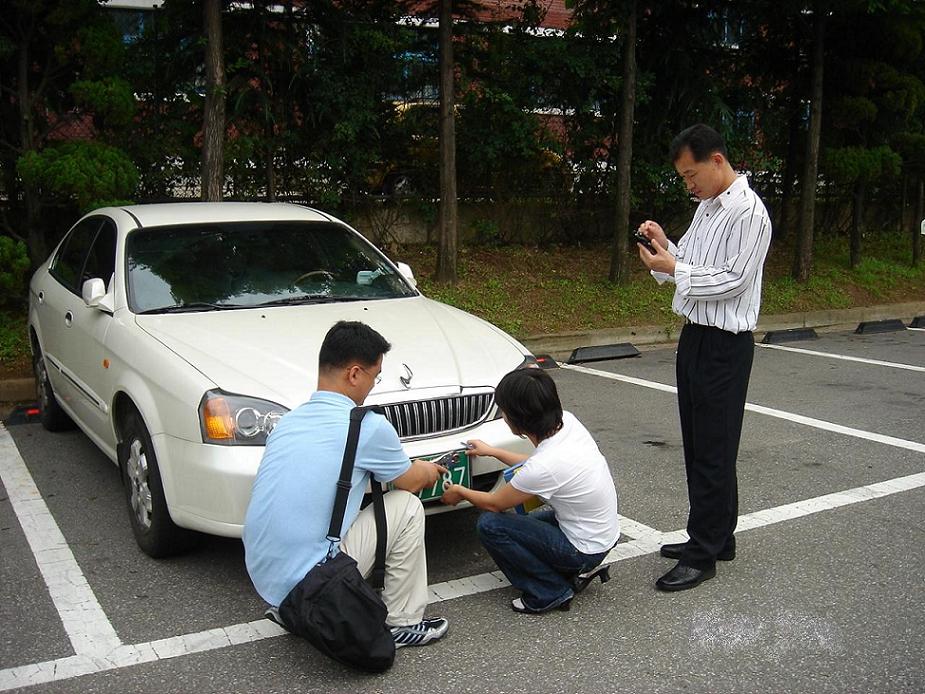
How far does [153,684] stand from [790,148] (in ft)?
43.2

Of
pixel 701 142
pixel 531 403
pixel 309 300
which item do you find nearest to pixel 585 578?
pixel 531 403

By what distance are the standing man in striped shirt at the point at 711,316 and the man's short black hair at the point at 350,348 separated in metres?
1.16

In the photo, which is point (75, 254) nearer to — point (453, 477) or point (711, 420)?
point (453, 477)

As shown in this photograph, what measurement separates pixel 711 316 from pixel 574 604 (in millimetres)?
1274

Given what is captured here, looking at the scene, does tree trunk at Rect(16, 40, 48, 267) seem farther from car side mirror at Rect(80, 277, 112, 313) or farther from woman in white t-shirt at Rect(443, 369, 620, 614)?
woman in white t-shirt at Rect(443, 369, 620, 614)

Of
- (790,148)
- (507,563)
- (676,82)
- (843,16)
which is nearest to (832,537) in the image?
(507,563)

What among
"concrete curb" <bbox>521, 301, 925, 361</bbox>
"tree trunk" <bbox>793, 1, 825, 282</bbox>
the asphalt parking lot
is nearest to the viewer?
the asphalt parking lot

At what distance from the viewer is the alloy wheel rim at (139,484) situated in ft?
13.5

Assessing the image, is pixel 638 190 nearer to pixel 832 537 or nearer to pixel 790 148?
pixel 790 148

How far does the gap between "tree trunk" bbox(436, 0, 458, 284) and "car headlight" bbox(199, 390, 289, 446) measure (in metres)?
7.07

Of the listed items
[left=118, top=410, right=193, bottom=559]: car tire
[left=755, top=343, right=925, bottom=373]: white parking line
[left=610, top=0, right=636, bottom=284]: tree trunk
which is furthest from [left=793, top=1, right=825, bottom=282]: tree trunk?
[left=118, top=410, right=193, bottom=559]: car tire

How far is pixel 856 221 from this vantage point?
1352 centimetres

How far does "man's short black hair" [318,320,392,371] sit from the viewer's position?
10.4 ft

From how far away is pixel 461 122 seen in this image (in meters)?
11.6
